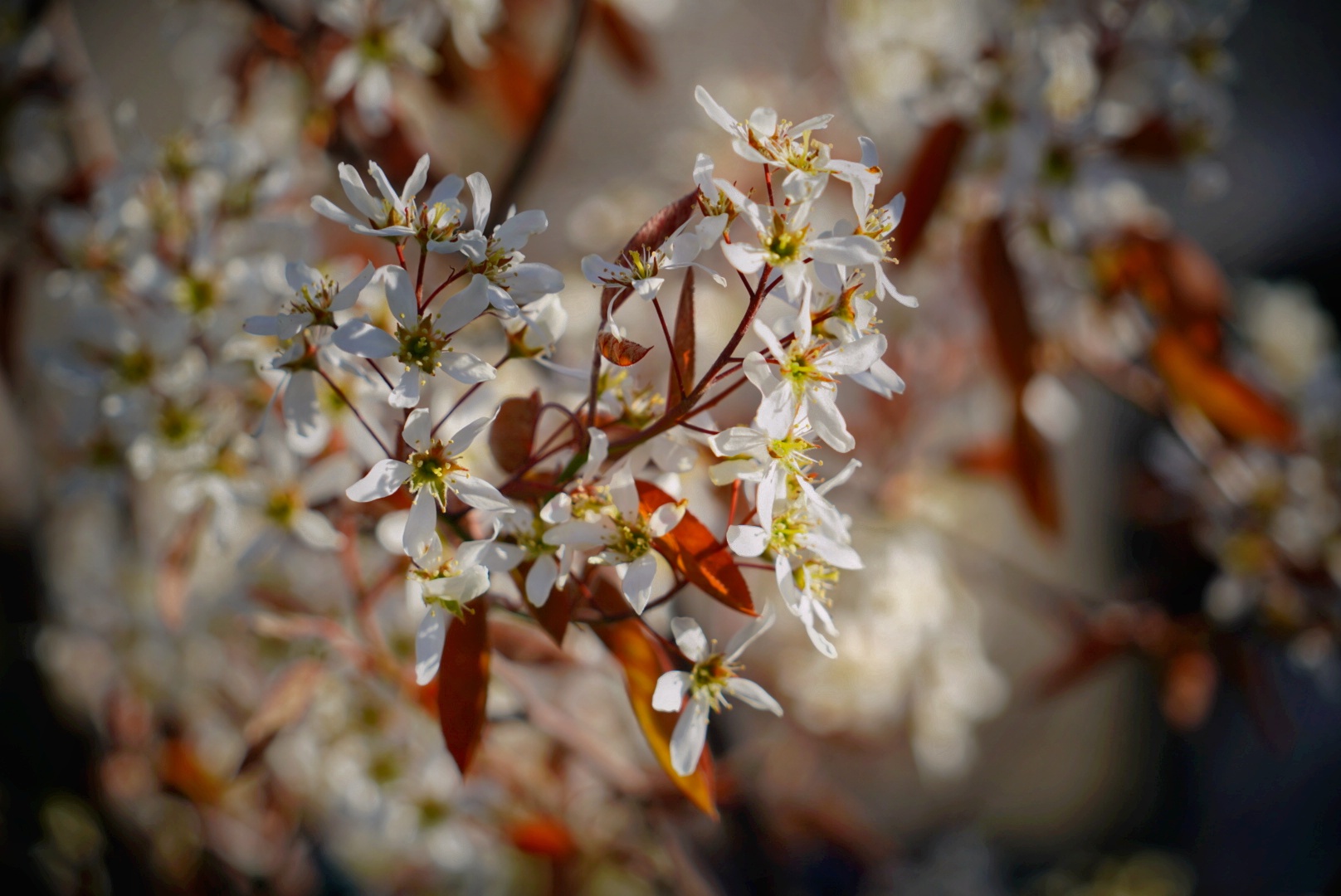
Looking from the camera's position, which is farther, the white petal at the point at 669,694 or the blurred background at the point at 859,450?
the blurred background at the point at 859,450

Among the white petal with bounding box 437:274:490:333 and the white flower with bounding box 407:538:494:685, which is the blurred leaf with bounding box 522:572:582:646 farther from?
the white petal with bounding box 437:274:490:333

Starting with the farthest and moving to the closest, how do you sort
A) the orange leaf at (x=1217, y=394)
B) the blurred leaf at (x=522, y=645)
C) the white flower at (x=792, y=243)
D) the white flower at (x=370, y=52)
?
the orange leaf at (x=1217, y=394), the white flower at (x=370, y=52), the blurred leaf at (x=522, y=645), the white flower at (x=792, y=243)

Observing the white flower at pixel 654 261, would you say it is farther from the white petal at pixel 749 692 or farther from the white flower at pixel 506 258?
the white petal at pixel 749 692

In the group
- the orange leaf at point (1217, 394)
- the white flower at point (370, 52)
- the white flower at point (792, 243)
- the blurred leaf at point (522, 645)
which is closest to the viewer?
the white flower at point (792, 243)

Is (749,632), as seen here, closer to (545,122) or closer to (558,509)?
(558,509)

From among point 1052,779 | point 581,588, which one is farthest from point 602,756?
point 1052,779

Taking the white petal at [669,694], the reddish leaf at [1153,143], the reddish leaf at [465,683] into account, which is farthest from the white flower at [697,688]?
the reddish leaf at [1153,143]

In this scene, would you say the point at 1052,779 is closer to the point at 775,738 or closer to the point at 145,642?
the point at 775,738

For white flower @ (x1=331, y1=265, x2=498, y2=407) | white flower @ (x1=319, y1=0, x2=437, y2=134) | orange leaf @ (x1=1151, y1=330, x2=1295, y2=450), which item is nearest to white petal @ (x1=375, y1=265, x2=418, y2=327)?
white flower @ (x1=331, y1=265, x2=498, y2=407)
